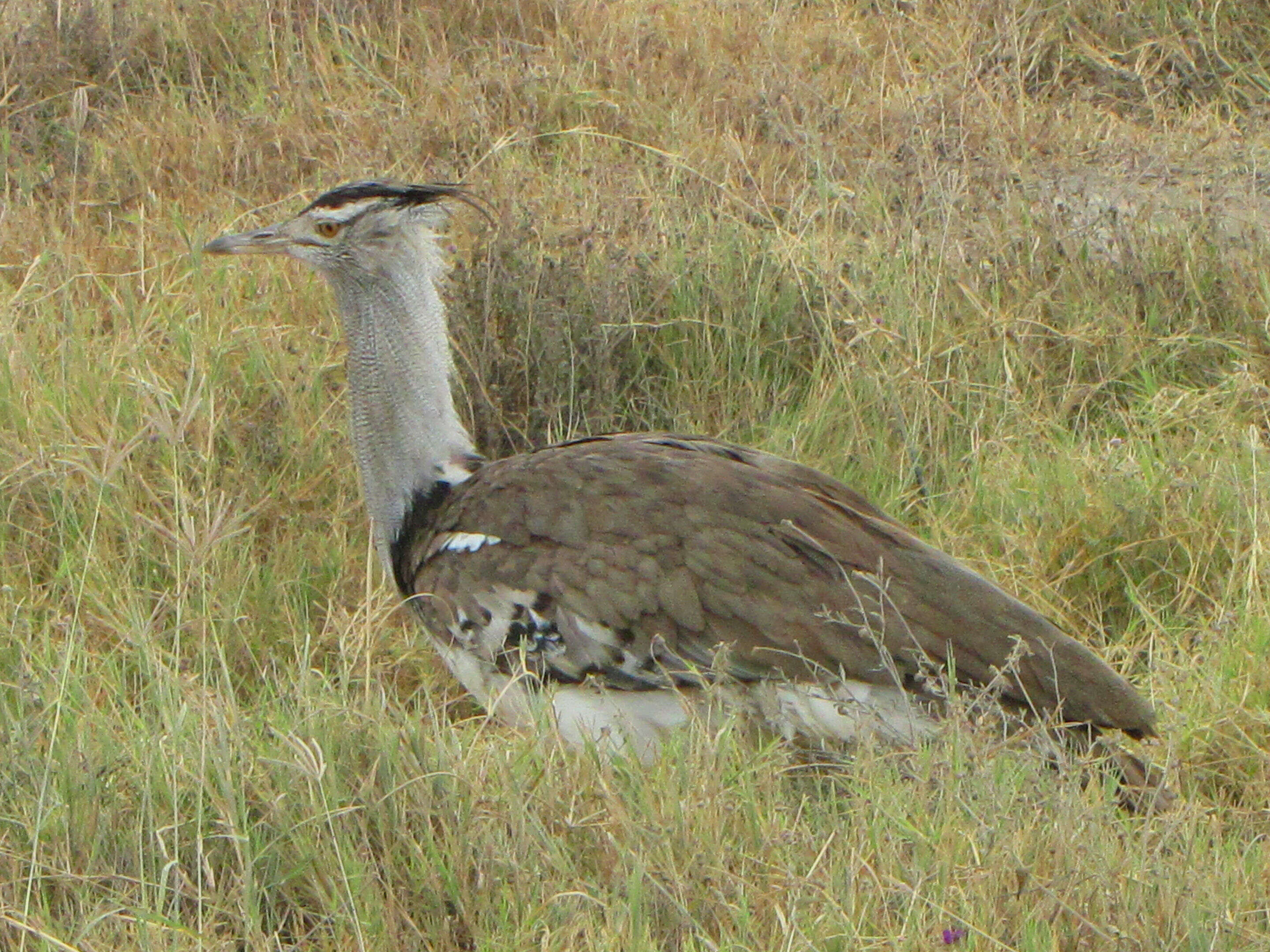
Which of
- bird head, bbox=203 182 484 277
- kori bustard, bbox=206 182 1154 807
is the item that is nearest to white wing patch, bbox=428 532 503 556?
kori bustard, bbox=206 182 1154 807

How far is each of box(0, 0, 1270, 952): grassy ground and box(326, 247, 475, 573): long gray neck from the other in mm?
259

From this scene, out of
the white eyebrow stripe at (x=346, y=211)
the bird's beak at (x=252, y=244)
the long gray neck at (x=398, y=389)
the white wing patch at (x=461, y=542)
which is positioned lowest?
the white wing patch at (x=461, y=542)

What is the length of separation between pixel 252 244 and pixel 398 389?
0.47 m

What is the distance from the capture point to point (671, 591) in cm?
310

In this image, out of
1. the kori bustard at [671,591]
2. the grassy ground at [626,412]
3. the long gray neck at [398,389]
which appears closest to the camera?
the grassy ground at [626,412]

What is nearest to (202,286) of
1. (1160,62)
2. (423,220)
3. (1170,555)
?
(423,220)

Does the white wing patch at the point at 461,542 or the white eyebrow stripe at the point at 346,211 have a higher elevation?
the white eyebrow stripe at the point at 346,211

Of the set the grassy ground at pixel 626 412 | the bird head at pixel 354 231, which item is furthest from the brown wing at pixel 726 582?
the bird head at pixel 354 231

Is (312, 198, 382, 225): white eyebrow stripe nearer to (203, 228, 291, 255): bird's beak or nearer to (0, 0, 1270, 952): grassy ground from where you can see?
(203, 228, 291, 255): bird's beak

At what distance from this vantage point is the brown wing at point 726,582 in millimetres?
2949

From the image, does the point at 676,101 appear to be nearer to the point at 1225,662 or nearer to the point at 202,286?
the point at 202,286

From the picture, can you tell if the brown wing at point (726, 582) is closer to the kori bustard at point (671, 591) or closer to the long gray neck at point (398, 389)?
the kori bustard at point (671, 591)

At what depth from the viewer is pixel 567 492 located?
129 inches

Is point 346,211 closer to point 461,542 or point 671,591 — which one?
point 461,542
